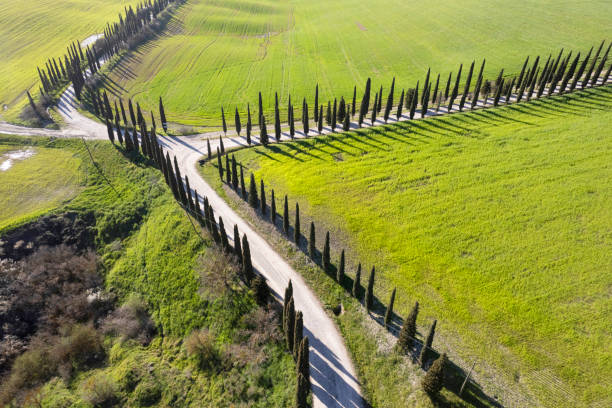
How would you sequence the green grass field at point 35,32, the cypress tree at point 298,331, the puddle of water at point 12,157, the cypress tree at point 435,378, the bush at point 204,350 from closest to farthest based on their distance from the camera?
the cypress tree at point 435,378 → the cypress tree at point 298,331 → the bush at point 204,350 → the puddle of water at point 12,157 → the green grass field at point 35,32

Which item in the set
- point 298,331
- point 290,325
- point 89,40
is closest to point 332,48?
point 89,40

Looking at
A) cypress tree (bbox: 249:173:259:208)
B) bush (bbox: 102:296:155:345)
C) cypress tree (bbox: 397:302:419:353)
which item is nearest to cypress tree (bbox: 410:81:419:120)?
cypress tree (bbox: 249:173:259:208)

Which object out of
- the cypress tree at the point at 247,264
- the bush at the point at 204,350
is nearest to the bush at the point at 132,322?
the bush at the point at 204,350

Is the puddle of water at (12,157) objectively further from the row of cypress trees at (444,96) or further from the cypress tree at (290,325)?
the cypress tree at (290,325)

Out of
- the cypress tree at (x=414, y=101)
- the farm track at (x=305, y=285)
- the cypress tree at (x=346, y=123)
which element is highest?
the cypress tree at (x=414, y=101)

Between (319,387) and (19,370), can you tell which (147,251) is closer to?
(19,370)

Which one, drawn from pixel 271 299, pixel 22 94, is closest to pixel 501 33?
pixel 271 299
